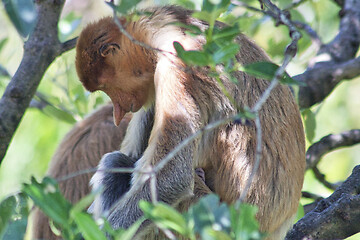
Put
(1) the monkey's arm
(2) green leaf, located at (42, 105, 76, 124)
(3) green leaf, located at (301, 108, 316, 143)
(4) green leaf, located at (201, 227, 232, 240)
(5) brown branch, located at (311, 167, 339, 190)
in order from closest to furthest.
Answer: (4) green leaf, located at (201, 227, 232, 240) < (1) the monkey's arm < (3) green leaf, located at (301, 108, 316, 143) < (5) brown branch, located at (311, 167, 339, 190) < (2) green leaf, located at (42, 105, 76, 124)

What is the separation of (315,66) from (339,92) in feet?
10.8

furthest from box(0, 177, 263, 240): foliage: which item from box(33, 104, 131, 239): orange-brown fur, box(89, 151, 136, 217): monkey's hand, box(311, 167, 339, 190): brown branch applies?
box(33, 104, 131, 239): orange-brown fur

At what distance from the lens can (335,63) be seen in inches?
185

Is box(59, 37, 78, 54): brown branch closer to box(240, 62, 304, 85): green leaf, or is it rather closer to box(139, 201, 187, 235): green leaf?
box(240, 62, 304, 85): green leaf

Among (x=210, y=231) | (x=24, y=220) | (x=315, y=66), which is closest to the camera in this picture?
(x=210, y=231)

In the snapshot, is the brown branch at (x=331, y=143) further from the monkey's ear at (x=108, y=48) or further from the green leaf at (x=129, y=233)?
the green leaf at (x=129, y=233)

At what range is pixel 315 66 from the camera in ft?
15.3

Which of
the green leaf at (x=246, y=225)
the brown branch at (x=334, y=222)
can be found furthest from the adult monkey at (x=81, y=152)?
the green leaf at (x=246, y=225)

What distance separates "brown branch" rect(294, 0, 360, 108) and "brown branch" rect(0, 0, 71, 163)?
6.11 feet

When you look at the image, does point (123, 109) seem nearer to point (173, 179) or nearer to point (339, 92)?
point (173, 179)

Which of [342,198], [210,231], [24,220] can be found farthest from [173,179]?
[210,231]

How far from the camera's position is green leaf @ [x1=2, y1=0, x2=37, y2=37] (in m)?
2.14

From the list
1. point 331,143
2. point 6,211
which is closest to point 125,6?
point 6,211

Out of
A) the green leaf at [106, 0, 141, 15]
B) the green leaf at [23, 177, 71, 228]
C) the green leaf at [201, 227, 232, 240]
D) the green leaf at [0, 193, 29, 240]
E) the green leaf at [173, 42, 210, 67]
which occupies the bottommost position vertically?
the green leaf at [0, 193, 29, 240]
